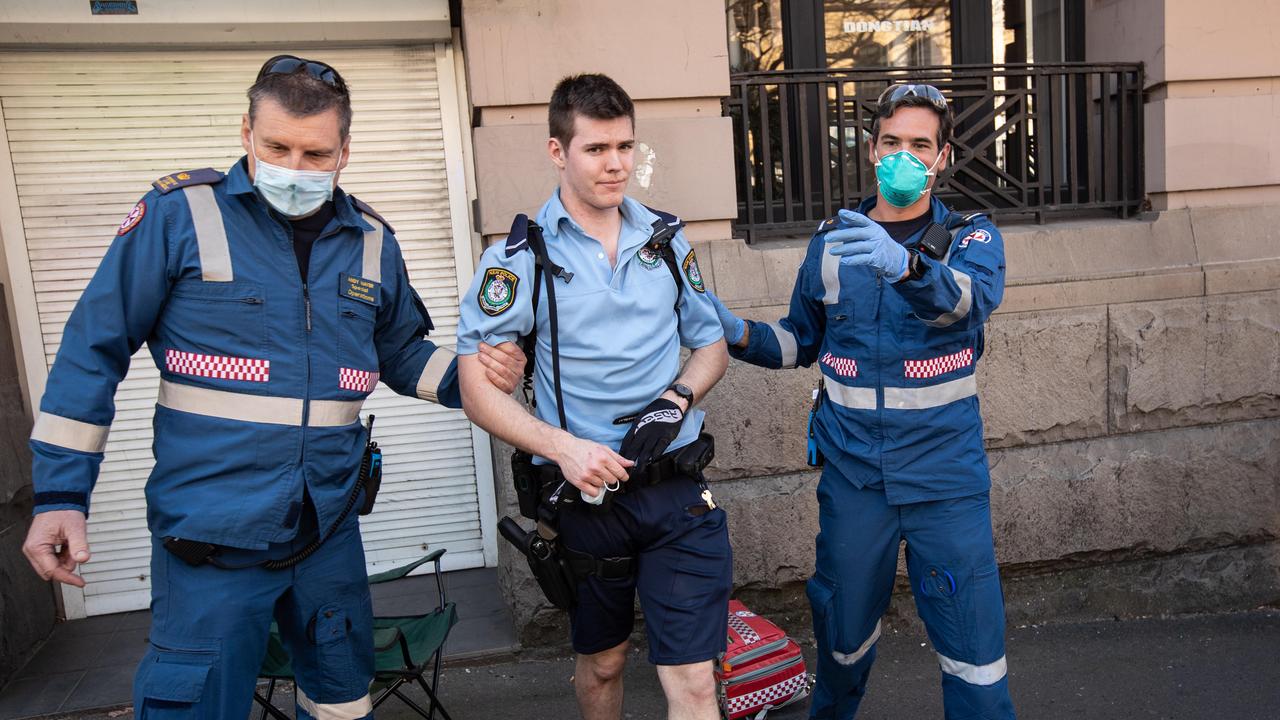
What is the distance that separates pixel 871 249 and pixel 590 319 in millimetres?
786

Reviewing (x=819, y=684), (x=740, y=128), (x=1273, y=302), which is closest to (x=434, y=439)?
(x=740, y=128)

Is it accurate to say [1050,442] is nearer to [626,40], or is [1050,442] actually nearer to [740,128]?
[740,128]

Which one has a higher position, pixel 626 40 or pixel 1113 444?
pixel 626 40

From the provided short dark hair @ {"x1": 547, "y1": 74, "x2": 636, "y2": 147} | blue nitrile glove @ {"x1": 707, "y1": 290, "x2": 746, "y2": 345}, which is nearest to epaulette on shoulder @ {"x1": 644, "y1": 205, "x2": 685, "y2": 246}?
short dark hair @ {"x1": 547, "y1": 74, "x2": 636, "y2": 147}

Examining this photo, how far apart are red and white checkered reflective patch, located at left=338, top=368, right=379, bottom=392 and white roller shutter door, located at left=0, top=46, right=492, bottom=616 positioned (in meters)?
2.31

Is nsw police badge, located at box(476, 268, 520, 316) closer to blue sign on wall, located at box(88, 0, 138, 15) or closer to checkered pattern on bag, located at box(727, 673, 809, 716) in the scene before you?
checkered pattern on bag, located at box(727, 673, 809, 716)

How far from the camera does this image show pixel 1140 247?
195 inches

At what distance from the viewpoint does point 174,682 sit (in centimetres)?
250

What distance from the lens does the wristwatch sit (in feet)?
9.61

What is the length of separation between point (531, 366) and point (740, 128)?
8.18 feet

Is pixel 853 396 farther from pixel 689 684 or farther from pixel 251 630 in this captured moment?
pixel 251 630

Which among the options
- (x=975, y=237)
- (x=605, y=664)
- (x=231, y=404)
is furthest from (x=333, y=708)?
(x=975, y=237)

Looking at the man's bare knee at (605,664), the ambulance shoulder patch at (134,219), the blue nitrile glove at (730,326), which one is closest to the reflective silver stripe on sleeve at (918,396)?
the blue nitrile glove at (730,326)

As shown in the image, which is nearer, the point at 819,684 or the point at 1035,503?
the point at 819,684
